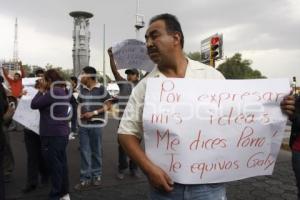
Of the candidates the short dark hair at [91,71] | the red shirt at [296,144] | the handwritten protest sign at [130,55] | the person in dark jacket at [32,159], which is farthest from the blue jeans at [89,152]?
the red shirt at [296,144]

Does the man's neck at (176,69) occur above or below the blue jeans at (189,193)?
above

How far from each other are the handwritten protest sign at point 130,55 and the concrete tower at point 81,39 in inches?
387

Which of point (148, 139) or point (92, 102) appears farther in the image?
point (92, 102)

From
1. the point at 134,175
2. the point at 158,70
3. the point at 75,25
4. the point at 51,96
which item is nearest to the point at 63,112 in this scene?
the point at 51,96

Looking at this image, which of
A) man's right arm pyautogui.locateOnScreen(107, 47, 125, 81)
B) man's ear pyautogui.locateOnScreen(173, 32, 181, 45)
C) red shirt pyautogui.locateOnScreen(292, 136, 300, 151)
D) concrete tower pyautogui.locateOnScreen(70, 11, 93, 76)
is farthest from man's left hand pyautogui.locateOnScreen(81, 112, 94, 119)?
concrete tower pyautogui.locateOnScreen(70, 11, 93, 76)

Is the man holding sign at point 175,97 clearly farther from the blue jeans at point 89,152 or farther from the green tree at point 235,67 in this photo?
Result: the green tree at point 235,67

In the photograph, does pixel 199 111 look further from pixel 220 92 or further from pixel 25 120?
pixel 25 120

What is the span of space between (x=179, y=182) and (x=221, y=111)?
Result: 0.46 meters

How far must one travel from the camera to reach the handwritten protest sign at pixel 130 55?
5973mm

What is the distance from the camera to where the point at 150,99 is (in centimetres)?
205

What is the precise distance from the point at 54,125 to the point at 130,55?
186cm

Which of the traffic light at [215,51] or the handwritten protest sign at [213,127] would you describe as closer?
the handwritten protest sign at [213,127]

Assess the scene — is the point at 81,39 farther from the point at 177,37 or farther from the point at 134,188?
the point at 177,37

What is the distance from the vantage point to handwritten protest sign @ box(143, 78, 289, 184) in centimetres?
204
